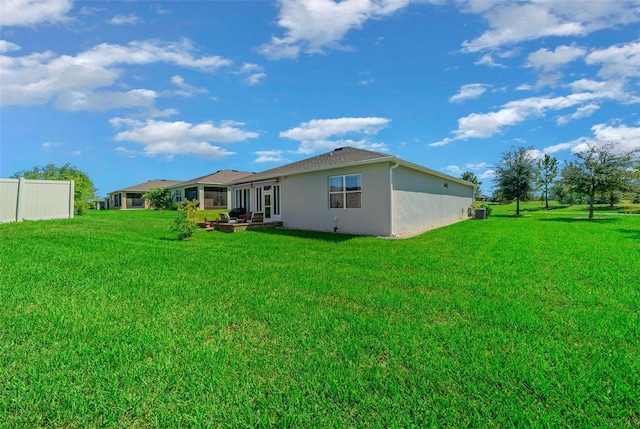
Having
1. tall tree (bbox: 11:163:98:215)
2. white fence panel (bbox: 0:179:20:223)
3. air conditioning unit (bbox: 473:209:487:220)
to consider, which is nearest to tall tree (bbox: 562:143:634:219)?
air conditioning unit (bbox: 473:209:487:220)

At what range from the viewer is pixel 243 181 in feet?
64.5

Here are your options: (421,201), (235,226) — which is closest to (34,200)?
(235,226)

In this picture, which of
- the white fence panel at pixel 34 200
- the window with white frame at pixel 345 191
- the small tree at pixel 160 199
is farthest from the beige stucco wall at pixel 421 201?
the small tree at pixel 160 199

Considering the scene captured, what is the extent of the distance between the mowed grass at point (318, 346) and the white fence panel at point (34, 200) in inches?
383

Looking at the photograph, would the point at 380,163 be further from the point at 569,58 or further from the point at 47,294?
the point at 47,294

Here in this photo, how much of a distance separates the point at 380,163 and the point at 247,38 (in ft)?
21.5

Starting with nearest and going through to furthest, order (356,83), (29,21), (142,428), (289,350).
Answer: (142,428) → (289,350) → (29,21) → (356,83)

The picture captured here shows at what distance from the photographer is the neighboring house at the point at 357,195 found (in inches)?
487

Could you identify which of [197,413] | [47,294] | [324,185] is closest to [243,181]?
[324,185]

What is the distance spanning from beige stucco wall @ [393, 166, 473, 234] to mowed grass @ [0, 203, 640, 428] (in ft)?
20.8

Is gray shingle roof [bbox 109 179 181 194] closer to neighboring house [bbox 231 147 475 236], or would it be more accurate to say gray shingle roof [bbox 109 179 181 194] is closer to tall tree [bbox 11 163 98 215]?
tall tree [bbox 11 163 98 215]

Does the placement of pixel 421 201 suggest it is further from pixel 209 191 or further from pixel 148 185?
pixel 148 185

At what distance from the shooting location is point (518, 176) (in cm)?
2889

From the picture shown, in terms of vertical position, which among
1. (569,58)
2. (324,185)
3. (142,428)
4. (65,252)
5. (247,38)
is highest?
(247,38)
